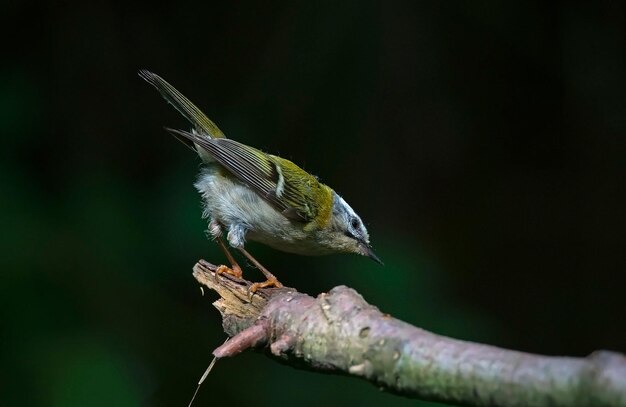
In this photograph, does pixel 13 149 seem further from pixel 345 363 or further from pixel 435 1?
pixel 345 363

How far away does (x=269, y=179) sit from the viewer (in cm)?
382

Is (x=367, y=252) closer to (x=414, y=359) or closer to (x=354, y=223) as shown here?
(x=354, y=223)

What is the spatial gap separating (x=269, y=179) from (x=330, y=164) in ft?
3.72

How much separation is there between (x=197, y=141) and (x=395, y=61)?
1.85 meters

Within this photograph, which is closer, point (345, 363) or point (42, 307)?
point (345, 363)

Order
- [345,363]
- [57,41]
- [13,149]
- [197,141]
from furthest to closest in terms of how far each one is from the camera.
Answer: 1. [57,41]
2. [13,149]
3. [197,141]
4. [345,363]

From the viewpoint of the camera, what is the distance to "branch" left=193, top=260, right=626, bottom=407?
1.39 m

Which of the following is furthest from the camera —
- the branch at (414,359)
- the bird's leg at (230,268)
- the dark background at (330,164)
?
the dark background at (330,164)

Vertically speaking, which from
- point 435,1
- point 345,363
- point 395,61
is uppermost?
point 435,1

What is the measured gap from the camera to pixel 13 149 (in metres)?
4.26

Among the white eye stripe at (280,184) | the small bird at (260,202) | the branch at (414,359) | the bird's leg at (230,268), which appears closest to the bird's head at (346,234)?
the small bird at (260,202)

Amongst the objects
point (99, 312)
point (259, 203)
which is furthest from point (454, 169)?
point (99, 312)

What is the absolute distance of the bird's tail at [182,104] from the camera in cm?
368

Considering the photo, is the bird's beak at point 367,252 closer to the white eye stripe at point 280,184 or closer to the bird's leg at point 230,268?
the white eye stripe at point 280,184
